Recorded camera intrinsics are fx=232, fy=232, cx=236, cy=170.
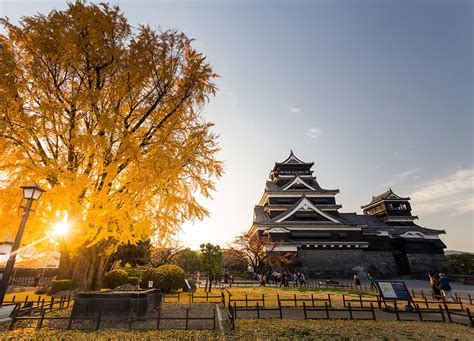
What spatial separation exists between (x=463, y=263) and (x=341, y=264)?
1827cm

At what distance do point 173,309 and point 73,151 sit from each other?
790cm

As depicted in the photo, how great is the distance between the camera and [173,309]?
10.5 m

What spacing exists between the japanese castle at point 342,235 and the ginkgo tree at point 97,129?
992 inches

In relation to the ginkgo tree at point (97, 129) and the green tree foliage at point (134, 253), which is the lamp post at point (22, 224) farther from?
the green tree foliage at point (134, 253)

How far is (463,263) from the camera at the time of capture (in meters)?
32.4

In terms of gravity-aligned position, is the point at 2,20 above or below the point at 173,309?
above

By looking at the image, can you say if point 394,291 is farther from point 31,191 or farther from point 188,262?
point 188,262

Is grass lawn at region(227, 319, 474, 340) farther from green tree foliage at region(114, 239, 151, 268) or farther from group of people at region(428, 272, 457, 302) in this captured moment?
green tree foliage at region(114, 239, 151, 268)

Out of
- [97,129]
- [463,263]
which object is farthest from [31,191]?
[463,263]

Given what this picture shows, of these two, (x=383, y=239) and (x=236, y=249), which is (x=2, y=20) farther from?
(x=383, y=239)

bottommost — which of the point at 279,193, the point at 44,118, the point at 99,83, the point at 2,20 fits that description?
the point at 44,118

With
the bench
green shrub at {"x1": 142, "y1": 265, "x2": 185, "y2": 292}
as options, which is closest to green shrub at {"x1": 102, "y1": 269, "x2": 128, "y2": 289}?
green shrub at {"x1": 142, "y1": 265, "x2": 185, "y2": 292}

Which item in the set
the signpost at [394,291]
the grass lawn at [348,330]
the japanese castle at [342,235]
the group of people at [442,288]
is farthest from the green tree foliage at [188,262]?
the grass lawn at [348,330]

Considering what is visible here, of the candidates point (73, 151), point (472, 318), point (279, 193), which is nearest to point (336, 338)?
point (472, 318)
